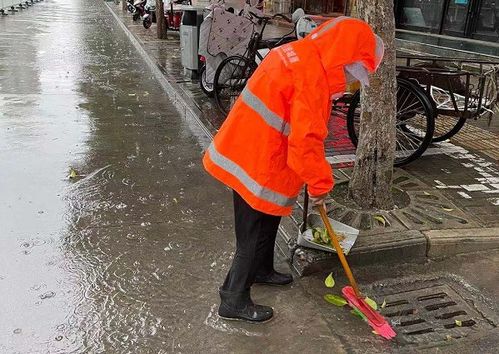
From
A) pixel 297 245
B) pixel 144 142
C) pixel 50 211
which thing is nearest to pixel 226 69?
pixel 144 142

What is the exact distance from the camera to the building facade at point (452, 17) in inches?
412

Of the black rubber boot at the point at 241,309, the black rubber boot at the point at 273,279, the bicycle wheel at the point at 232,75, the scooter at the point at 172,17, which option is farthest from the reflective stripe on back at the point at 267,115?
the scooter at the point at 172,17

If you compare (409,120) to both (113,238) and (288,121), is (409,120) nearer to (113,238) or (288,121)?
(288,121)

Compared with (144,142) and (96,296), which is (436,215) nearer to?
(96,296)

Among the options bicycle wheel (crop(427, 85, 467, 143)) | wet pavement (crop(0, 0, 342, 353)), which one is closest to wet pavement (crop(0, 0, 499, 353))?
wet pavement (crop(0, 0, 342, 353))

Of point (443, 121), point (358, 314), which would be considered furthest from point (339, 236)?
point (443, 121)

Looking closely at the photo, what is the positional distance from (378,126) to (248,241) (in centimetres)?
168

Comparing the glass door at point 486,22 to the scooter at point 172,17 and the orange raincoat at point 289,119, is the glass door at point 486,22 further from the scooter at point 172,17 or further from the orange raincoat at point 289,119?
the orange raincoat at point 289,119

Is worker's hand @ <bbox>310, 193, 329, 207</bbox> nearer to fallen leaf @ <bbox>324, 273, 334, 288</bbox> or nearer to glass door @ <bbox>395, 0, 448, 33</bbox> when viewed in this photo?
fallen leaf @ <bbox>324, 273, 334, 288</bbox>

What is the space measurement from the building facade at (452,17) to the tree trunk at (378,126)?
25.8 feet

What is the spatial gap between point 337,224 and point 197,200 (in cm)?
148

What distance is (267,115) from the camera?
2498 mm

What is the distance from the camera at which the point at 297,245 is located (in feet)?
11.5

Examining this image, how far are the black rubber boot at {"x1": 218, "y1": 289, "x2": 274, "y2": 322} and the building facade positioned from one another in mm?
9664
